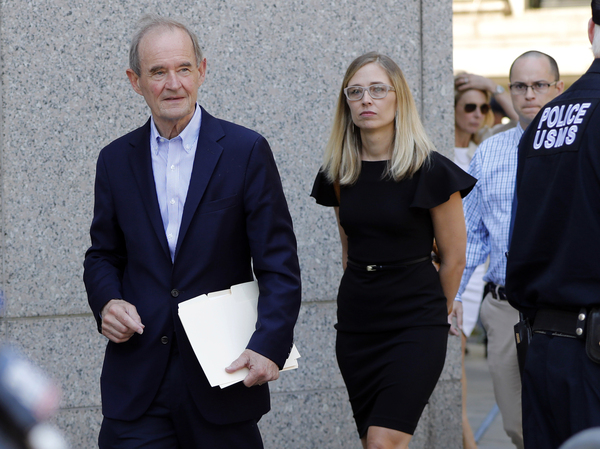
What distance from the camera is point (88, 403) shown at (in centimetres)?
454

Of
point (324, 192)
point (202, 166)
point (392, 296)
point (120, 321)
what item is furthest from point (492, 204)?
point (120, 321)

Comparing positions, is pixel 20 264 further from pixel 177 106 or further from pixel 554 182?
pixel 554 182

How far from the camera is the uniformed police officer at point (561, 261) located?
2373 millimetres

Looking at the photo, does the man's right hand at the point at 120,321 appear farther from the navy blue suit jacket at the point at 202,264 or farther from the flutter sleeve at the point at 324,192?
the flutter sleeve at the point at 324,192

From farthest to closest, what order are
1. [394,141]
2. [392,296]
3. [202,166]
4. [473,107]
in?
[473,107], [394,141], [392,296], [202,166]

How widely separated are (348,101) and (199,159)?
3.96 ft

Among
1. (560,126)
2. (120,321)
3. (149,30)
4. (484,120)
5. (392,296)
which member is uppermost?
(149,30)

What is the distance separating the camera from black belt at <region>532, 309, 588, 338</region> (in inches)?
93.9

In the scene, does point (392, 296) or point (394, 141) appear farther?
point (394, 141)

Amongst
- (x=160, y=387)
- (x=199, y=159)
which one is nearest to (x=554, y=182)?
(x=199, y=159)

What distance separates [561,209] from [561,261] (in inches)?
6.2

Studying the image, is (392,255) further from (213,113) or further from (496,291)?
(213,113)

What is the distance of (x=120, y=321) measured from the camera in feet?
8.57

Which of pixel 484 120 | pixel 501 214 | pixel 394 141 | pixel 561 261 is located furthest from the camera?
pixel 484 120
